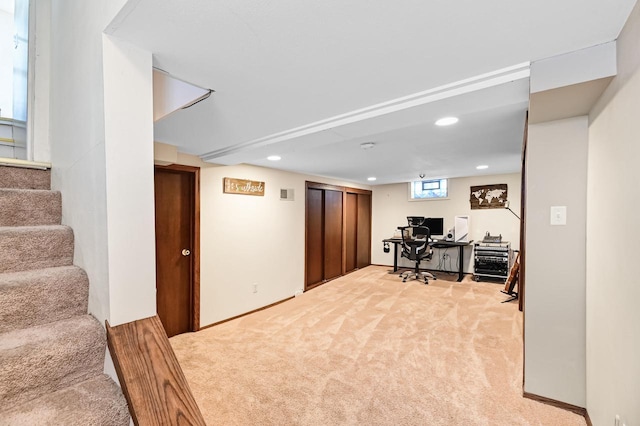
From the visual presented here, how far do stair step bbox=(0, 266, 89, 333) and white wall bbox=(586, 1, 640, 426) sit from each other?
223 cm

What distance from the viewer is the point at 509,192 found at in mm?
5547

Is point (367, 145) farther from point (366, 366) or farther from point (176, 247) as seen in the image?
point (176, 247)

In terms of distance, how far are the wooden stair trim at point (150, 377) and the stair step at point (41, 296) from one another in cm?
34

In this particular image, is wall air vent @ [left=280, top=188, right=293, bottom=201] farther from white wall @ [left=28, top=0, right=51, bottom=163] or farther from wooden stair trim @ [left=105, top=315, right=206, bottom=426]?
wooden stair trim @ [left=105, top=315, right=206, bottom=426]

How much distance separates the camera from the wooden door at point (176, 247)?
3061 mm

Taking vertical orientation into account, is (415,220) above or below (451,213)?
below

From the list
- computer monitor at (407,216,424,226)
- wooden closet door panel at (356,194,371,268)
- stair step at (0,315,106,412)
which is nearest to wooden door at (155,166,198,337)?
stair step at (0,315,106,412)

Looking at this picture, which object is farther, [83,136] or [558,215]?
[558,215]

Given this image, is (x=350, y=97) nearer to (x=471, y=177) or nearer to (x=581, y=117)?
(x=581, y=117)

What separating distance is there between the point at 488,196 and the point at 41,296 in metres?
6.60

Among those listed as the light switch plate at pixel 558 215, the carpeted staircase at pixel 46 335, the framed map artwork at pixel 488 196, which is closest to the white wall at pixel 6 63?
the carpeted staircase at pixel 46 335

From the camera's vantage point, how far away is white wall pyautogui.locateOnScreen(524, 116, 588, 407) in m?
1.86

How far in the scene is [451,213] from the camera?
20.3ft

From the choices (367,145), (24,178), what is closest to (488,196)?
(367,145)
